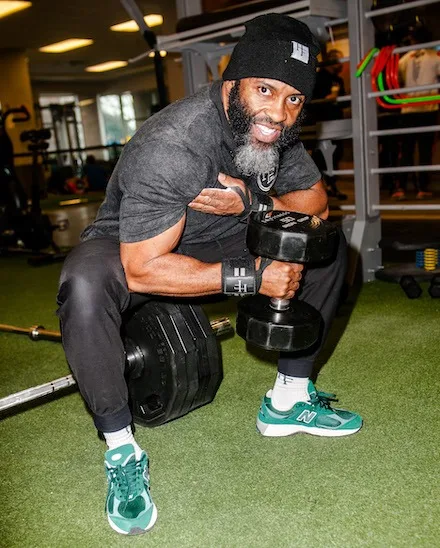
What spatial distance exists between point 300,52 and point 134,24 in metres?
9.67

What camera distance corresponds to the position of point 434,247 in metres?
2.80

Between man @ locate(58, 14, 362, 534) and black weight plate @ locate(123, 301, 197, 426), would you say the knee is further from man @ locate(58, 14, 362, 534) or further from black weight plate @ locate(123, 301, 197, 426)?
black weight plate @ locate(123, 301, 197, 426)

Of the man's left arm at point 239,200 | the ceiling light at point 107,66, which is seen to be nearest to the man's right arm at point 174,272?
the man's left arm at point 239,200

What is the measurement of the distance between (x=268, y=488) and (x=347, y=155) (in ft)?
32.4

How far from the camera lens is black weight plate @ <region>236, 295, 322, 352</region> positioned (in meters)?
1.21

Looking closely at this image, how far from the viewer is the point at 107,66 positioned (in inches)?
578

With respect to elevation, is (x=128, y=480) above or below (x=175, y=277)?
below

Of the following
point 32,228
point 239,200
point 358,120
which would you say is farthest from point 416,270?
point 32,228

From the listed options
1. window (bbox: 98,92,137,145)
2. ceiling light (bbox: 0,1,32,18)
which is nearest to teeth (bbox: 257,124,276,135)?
ceiling light (bbox: 0,1,32,18)

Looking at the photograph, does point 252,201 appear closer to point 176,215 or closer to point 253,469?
point 176,215

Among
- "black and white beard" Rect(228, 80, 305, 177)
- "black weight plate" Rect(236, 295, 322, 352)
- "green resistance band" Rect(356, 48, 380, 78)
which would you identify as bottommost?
"black weight plate" Rect(236, 295, 322, 352)

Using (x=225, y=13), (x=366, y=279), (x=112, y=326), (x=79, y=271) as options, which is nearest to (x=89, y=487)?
(x=112, y=326)

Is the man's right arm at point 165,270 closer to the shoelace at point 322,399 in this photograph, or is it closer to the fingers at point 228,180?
the fingers at point 228,180

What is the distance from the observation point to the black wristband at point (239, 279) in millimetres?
1240
